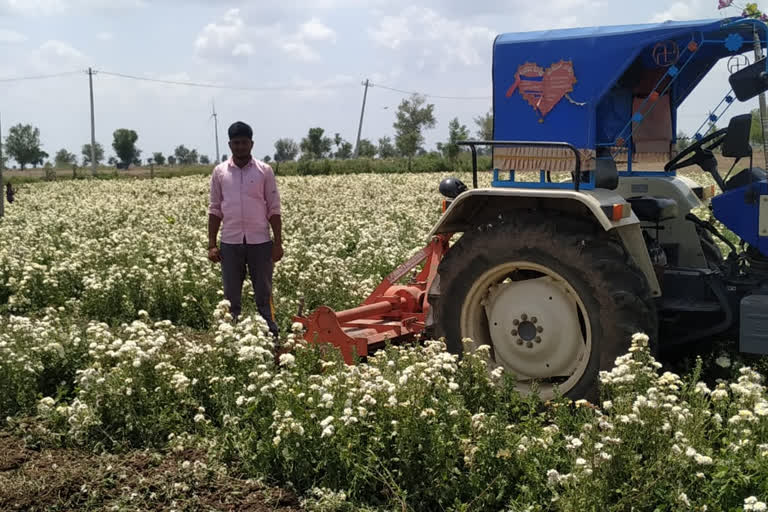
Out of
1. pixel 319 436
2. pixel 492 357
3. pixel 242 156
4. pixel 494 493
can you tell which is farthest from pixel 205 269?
pixel 494 493

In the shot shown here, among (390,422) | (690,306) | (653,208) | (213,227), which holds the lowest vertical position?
(390,422)

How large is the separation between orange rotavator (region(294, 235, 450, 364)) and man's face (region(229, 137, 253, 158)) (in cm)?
145

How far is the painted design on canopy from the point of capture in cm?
523

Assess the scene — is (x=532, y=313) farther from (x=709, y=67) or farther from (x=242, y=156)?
(x=242, y=156)

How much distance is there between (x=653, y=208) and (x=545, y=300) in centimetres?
117

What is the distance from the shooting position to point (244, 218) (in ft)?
23.2

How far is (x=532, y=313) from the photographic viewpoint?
5.32 metres

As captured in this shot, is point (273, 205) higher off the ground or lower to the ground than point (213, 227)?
higher

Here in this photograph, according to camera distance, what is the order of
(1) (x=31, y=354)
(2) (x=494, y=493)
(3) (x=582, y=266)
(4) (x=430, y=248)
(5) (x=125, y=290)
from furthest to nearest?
(5) (x=125, y=290)
(4) (x=430, y=248)
(1) (x=31, y=354)
(3) (x=582, y=266)
(2) (x=494, y=493)

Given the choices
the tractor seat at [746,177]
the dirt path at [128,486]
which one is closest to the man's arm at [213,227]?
the dirt path at [128,486]

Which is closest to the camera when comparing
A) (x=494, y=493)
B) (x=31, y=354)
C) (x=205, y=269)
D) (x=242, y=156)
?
(x=494, y=493)

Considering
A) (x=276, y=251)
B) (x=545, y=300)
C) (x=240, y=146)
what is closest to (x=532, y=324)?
(x=545, y=300)

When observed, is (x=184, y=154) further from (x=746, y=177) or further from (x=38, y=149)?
(x=746, y=177)

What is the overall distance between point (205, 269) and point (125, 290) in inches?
40.1
